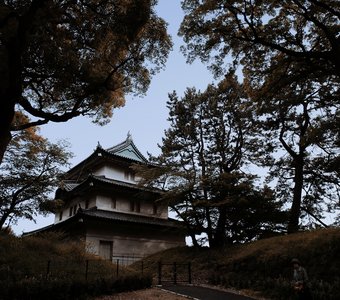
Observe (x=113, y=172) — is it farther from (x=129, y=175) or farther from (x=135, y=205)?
(x=135, y=205)

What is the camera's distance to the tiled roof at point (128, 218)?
94.6 feet

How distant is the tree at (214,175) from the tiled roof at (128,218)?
3742 millimetres

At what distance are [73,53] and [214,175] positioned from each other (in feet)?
45.6

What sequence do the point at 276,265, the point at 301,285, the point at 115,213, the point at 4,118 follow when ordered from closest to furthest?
the point at 301,285
the point at 4,118
the point at 276,265
the point at 115,213

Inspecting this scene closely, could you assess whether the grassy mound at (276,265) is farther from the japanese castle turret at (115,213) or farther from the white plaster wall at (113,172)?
the white plaster wall at (113,172)

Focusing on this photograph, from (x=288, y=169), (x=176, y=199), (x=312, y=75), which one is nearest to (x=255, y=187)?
(x=288, y=169)

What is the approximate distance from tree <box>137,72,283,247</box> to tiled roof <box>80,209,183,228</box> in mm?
3742

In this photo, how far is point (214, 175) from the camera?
81.3 feet

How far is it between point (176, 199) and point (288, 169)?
28.3 ft

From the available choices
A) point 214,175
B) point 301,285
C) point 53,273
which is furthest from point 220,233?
point 301,285

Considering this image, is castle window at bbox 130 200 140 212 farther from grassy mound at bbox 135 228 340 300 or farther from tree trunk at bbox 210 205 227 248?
grassy mound at bbox 135 228 340 300

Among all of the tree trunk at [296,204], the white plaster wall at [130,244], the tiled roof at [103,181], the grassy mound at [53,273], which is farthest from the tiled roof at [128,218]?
the tree trunk at [296,204]

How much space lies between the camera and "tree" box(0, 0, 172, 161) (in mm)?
11742

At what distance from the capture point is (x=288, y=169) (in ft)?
84.8
